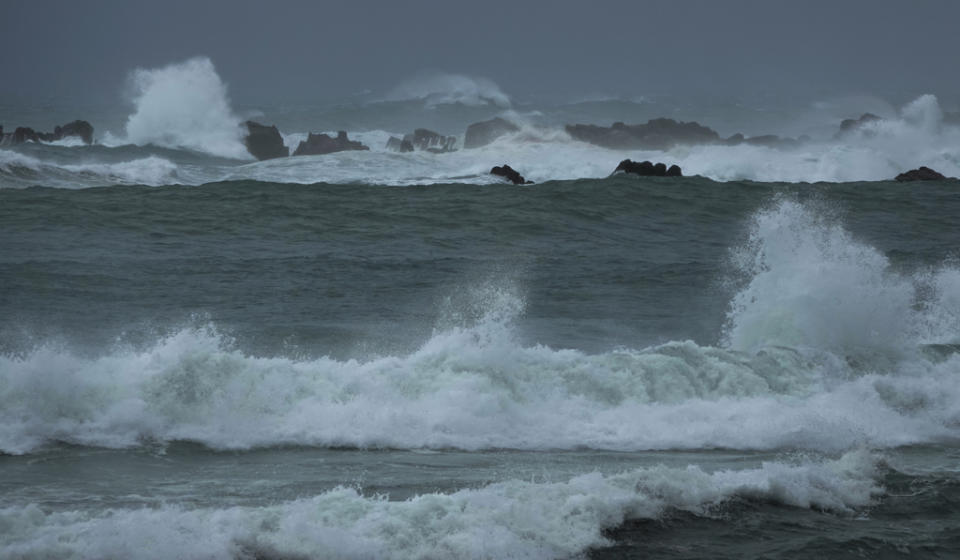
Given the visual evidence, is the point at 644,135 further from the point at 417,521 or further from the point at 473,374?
the point at 417,521

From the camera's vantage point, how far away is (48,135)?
45656mm

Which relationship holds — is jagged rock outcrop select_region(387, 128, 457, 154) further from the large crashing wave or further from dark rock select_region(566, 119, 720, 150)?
the large crashing wave

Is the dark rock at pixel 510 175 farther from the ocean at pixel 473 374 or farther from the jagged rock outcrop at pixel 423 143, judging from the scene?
the jagged rock outcrop at pixel 423 143

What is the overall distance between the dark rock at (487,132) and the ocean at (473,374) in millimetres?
21193

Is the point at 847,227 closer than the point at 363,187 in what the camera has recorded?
Yes

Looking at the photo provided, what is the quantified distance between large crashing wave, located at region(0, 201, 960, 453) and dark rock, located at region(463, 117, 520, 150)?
33080mm

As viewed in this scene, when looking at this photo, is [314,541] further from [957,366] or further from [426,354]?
[957,366]

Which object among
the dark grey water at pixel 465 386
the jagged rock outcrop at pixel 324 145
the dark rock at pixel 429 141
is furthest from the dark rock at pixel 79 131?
the dark grey water at pixel 465 386

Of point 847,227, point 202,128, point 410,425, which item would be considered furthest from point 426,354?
point 202,128

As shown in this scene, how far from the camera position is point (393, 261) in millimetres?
18047

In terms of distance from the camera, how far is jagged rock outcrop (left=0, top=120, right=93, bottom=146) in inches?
1678

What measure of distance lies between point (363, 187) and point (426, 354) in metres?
13.7

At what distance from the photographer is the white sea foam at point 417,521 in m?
6.91

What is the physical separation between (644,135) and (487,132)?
6.97 meters
